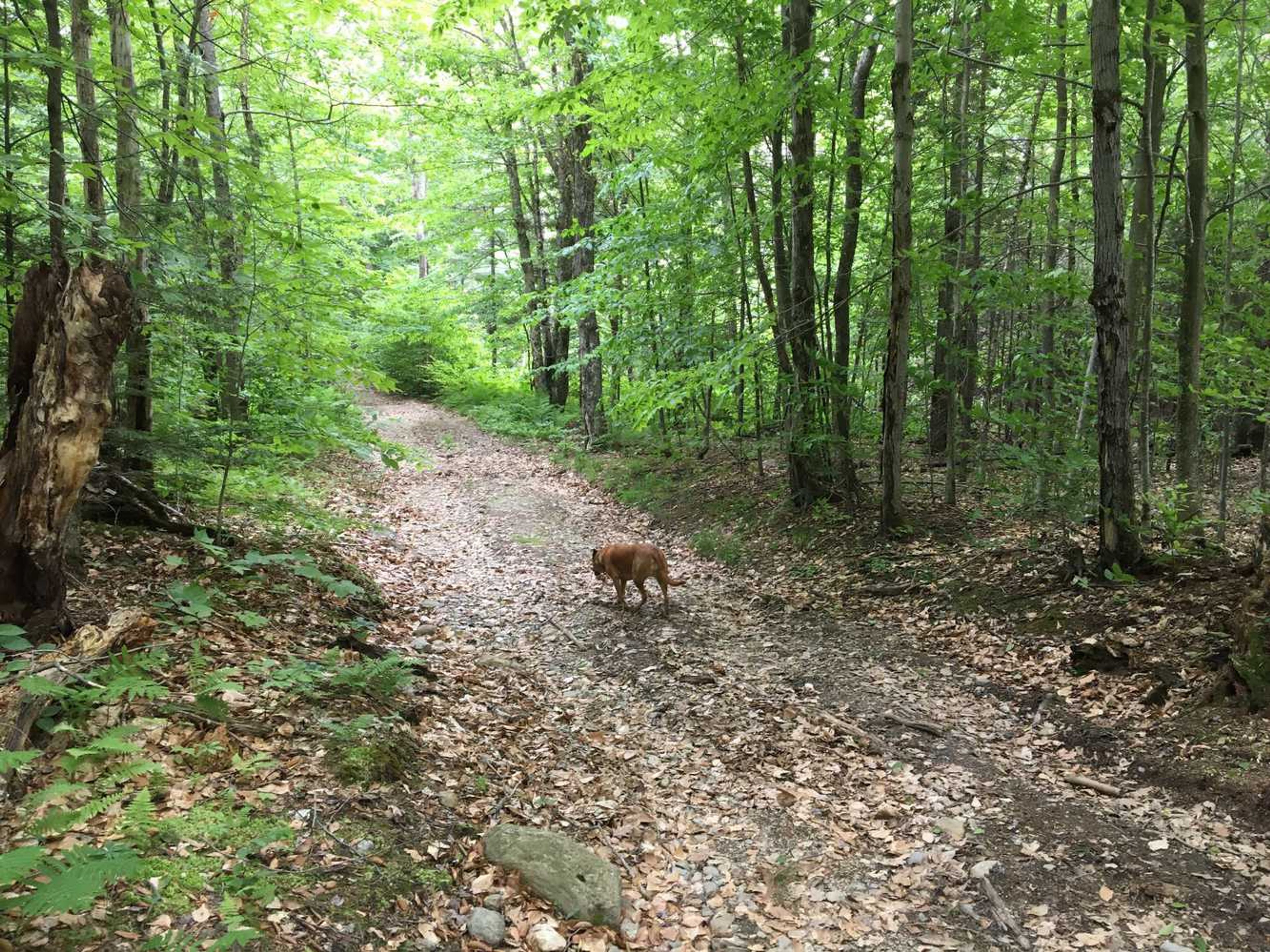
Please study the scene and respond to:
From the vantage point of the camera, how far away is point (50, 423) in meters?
4.12

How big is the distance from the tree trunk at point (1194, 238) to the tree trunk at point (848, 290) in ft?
12.5

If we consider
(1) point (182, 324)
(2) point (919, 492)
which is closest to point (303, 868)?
(1) point (182, 324)

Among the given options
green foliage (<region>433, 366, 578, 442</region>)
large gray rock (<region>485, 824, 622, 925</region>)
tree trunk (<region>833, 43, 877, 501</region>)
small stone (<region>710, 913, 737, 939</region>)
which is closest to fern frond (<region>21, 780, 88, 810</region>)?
large gray rock (<region>485, 824, 622, 925</region>)

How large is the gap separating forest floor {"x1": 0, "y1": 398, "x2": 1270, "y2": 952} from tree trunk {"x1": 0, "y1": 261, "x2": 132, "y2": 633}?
78 cm

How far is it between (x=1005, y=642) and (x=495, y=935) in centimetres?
549

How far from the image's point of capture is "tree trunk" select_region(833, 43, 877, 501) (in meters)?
10.4

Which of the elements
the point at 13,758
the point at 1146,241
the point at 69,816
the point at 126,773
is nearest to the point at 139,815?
the point at 69,816

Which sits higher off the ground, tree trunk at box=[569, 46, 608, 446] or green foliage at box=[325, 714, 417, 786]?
tree trunk at box=[569, 46, 608, 446]

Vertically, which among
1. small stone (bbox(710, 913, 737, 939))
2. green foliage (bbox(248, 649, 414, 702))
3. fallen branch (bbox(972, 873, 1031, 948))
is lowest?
small stone (bbox(710, 913, 737, 939))

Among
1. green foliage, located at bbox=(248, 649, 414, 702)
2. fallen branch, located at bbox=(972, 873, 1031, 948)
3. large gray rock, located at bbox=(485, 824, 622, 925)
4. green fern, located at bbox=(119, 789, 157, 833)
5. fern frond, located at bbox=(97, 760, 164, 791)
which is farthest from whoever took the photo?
green foliage, located at bbox=(248, 649, 414, 702)

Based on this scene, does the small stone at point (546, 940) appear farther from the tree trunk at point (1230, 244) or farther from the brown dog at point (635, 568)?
the tree trunk at point (1230, 244)

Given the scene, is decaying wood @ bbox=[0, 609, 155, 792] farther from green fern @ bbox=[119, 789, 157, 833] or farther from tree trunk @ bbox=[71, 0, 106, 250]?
tree trunk @ bbox=[71, 0, 106, 250]

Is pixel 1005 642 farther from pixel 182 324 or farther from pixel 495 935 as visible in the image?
pixel 182 324

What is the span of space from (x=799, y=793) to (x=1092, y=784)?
1.95 metres
